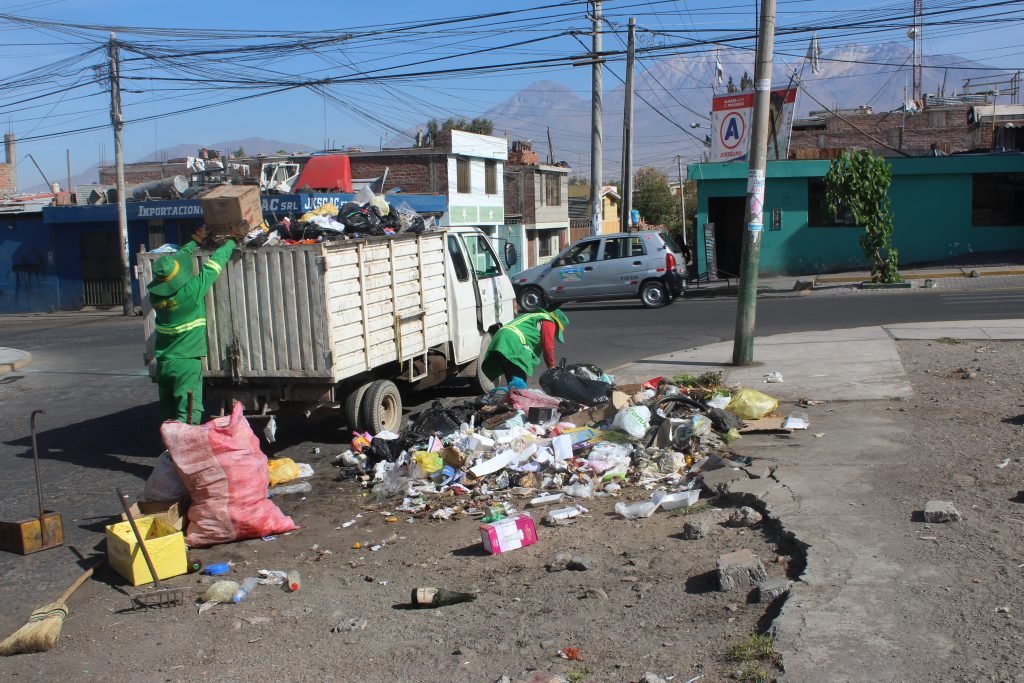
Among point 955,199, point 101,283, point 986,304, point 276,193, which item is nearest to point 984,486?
point 986,304

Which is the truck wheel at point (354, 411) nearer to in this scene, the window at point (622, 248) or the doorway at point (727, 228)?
the window at point (622, 248)

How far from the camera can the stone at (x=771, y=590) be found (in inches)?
190

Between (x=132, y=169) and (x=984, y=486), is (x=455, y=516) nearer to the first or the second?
(x=984, y=486)

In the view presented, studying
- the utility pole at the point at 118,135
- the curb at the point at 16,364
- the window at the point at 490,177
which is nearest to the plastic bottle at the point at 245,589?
the curb at the point at 16,364

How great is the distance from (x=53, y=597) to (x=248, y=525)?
1297 mm

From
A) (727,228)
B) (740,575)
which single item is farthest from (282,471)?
(727,228)

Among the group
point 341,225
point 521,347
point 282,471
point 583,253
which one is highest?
point 341,225

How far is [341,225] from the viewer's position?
31.4 ft

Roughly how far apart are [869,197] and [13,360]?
19.3m

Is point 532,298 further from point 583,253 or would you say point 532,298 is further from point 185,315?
point 185,315

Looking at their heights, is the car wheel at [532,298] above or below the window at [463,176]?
below

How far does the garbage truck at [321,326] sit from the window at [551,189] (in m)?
37.5

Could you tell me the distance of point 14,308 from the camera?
110 ft

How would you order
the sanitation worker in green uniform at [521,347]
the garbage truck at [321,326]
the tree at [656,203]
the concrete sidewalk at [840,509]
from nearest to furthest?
the concrete sidewalk at [840,509] < the garbage truck at [321,326] < the sanitation worker in green uniform at [521,347] < the tree at [656,203]
